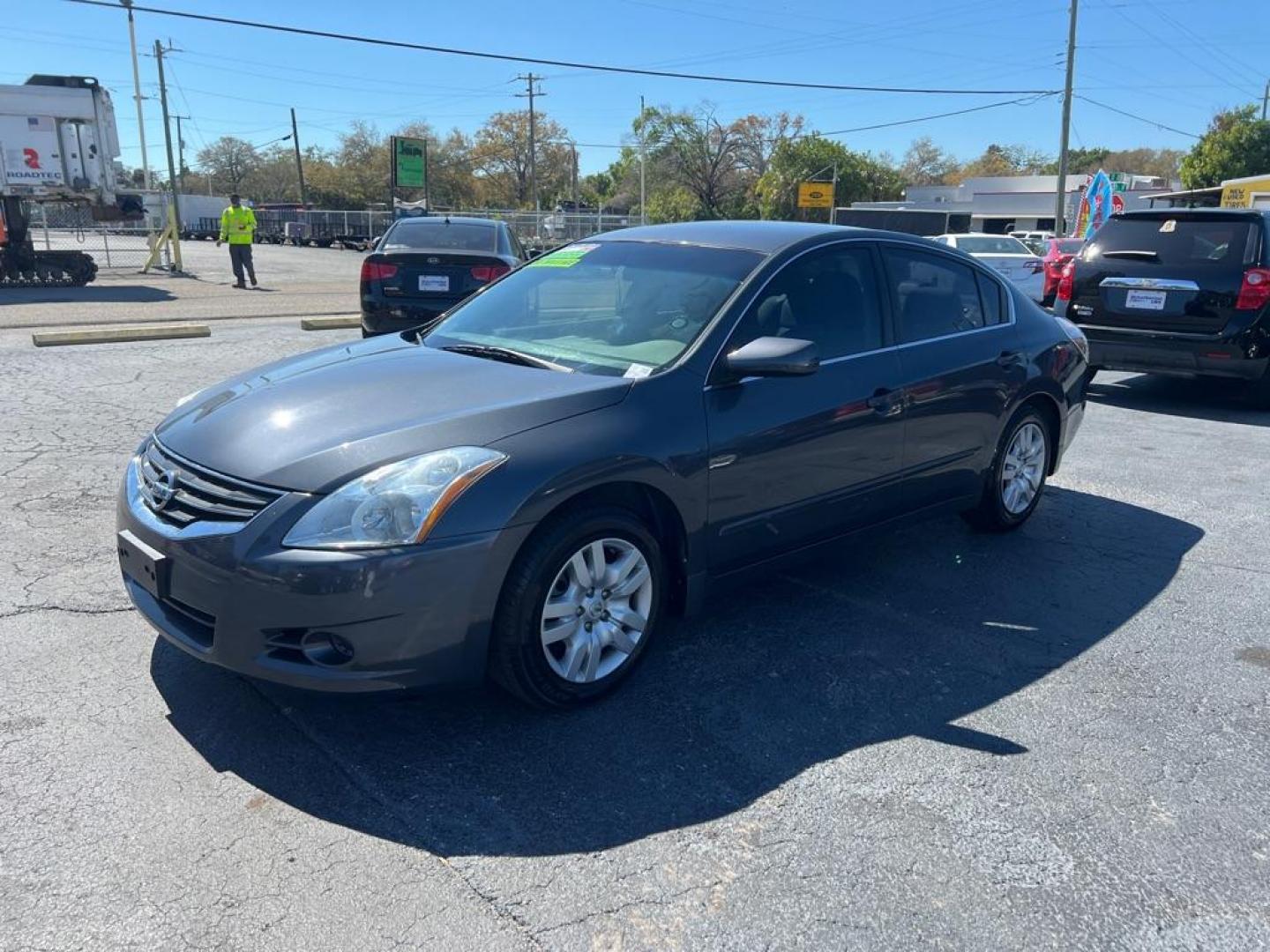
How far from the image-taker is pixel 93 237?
4597 centimetres

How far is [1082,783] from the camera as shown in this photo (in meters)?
3.05

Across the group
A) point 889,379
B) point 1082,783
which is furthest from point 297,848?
point 889,379

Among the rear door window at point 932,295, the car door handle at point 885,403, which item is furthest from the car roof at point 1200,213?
the car door handle at point 885,403

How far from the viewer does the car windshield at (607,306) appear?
12.5 feet

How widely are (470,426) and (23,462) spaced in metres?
4.40

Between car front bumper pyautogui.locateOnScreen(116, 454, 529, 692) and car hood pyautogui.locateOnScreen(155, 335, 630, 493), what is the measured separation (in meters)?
0.21

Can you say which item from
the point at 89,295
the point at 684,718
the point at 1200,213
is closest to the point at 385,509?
the point at 684,718

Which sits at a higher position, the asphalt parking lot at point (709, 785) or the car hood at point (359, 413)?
the car hood at point (359, 413)

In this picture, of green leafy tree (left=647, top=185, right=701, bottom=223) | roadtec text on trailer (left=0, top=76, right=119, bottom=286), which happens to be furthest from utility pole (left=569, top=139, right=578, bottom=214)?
roadtec text on trailer (left=0, top=76, right=119, bottom=286)

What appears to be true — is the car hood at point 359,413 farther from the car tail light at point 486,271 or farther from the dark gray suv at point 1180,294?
the dark gray suv at point 1180,294

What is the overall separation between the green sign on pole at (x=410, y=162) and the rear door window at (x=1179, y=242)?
35.6 meters

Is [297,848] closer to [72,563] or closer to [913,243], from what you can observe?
[72,563]

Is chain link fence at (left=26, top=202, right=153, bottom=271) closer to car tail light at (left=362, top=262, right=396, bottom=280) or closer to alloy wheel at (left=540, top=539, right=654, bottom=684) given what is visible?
car tail light at (left=362, top=262, right=396, bottom=280)

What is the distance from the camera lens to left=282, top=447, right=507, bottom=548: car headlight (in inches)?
112
